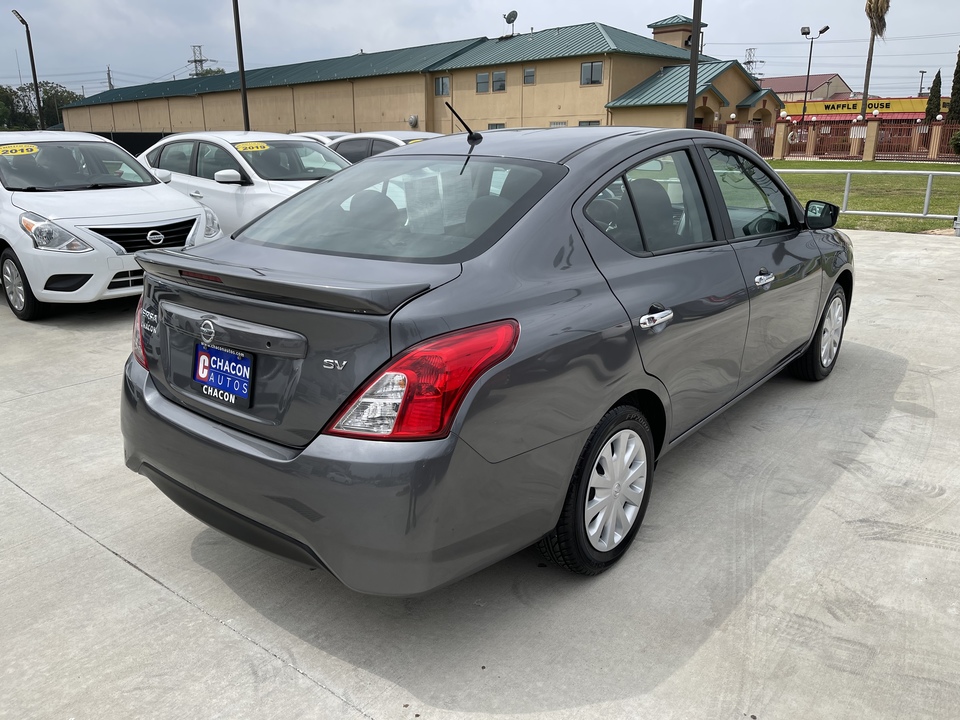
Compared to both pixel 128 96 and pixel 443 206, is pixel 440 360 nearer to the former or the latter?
pixel 443 206

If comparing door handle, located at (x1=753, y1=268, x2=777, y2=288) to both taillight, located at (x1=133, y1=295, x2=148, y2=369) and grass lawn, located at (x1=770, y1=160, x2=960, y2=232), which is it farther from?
grass lawn, located at (x1=770, y1=160, x2=960, y2=232)

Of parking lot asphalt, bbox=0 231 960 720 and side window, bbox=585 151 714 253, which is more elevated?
side window, bbox=585 151 714 253

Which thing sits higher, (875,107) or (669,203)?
(875,107)

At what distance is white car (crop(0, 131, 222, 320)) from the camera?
6629 millimetres

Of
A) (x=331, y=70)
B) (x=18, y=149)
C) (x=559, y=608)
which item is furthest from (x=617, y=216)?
(x=331, y=70)

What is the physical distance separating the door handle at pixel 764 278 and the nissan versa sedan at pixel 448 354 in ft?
0.43

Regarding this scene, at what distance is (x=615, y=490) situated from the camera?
2920mm

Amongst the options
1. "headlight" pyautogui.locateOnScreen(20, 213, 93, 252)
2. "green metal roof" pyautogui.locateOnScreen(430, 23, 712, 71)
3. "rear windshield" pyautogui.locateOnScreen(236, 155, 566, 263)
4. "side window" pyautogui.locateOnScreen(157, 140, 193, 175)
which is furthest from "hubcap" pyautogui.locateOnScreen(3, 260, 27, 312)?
"green metal roof" pyautogui.locateOnScreen(430, 23, 712, 71)

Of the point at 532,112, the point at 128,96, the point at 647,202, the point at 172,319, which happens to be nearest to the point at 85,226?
the point at 172,319

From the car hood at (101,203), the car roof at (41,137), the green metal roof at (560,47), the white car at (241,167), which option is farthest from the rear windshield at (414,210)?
the green metal roof at (560,47)

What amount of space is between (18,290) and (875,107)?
73311 millimetres

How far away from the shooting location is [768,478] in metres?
3.83

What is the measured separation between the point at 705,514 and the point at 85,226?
572cm

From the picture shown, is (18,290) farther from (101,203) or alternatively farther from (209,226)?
(209,226)
